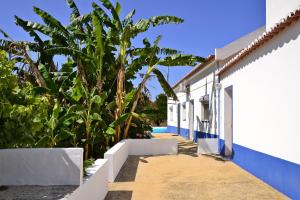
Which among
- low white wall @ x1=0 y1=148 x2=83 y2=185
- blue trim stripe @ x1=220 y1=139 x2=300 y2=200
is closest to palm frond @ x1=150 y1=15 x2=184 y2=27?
blue trim stripe @ x1=220 y1=139 x2=300 y2=200

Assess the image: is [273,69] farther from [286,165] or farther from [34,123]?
[34,123]

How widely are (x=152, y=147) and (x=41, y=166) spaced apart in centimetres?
932

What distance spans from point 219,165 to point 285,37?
5.47 m

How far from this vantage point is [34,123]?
667cm

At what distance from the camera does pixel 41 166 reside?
6.65 m

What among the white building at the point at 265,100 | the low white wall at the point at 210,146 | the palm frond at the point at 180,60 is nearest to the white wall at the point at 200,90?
the white building at the point at 265,100

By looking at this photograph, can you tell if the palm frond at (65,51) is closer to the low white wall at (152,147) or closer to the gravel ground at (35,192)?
the low white wall at (152,147)

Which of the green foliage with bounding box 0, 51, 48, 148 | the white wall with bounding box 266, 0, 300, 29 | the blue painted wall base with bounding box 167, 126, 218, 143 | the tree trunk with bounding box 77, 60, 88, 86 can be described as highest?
the white wall with bounding box 266, 0, 300, 29

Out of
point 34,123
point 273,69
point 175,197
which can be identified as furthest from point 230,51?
point 34,123

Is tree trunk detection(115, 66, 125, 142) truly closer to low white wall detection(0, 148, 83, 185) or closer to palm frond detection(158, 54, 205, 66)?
palm frond detection(158, 54, 205, 66)

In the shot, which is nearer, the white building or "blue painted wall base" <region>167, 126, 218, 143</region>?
the white building

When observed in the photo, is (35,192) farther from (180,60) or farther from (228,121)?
(180,60)

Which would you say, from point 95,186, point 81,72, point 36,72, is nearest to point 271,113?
point 95,186

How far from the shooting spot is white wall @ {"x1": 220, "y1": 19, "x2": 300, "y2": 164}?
772 centimetres
